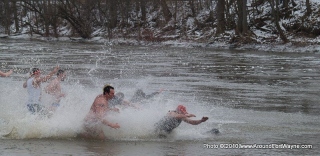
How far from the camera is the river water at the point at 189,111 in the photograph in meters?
10.3

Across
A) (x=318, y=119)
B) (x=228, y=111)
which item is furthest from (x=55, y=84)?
(x=318, y=119)

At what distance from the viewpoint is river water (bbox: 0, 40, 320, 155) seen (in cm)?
1027

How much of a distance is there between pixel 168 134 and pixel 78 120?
190 centimetres

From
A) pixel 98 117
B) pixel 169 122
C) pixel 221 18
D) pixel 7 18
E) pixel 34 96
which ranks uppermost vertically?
pixel 7 18

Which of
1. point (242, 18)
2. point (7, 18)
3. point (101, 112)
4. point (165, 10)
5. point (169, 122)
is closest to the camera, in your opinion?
point (101, 112)

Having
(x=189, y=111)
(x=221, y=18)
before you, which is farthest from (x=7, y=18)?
(x=189, y=111)

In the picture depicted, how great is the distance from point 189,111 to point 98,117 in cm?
430

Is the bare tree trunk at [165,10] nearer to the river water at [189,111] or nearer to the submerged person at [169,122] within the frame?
the river water at [189,111]

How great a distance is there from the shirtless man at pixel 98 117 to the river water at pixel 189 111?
25 centimetres

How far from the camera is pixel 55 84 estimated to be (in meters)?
12.7

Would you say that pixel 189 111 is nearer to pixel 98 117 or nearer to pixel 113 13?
pixel 98 117

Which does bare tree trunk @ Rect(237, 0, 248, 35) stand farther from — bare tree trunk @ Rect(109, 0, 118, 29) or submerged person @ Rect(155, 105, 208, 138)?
submerged person @ Rect(155, 105, 208, 138)

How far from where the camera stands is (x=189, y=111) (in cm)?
1454

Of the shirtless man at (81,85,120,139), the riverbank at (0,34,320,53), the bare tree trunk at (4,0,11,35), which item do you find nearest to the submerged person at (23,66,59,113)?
the shirtless man at (81,85,120,139)
